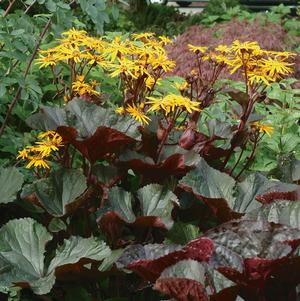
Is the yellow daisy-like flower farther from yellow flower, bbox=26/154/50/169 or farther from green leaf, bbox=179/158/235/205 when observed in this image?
green leaf, bbox=179/158/235/205

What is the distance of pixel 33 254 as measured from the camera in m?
2.07

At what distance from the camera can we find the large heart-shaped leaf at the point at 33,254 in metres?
1.95

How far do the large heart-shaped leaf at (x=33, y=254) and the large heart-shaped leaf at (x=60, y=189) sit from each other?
14 cm

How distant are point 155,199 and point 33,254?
42 cm

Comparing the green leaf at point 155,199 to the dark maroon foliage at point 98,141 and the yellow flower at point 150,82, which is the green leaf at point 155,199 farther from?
the yellow flower at point 150,82

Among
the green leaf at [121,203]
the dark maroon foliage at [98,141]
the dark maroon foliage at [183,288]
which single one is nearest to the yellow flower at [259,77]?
the dark maroon foliage at [98,141]

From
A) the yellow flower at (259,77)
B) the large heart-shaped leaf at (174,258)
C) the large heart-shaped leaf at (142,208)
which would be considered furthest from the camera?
the yellow flower at (259,77)

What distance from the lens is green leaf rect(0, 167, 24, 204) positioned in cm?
229

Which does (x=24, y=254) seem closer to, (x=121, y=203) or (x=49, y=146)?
(x=121, y=203)

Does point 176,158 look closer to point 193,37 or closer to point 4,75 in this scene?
point 4,75

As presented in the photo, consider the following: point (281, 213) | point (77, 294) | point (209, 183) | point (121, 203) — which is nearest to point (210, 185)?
point (209, 183)

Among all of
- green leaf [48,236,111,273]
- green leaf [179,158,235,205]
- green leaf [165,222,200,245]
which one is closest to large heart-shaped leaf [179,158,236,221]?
green leaf [179,158,235,205]

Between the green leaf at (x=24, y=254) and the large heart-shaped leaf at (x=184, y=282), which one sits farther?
the green leaf at (x=24, y=254)

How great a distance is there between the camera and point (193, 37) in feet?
24.5
